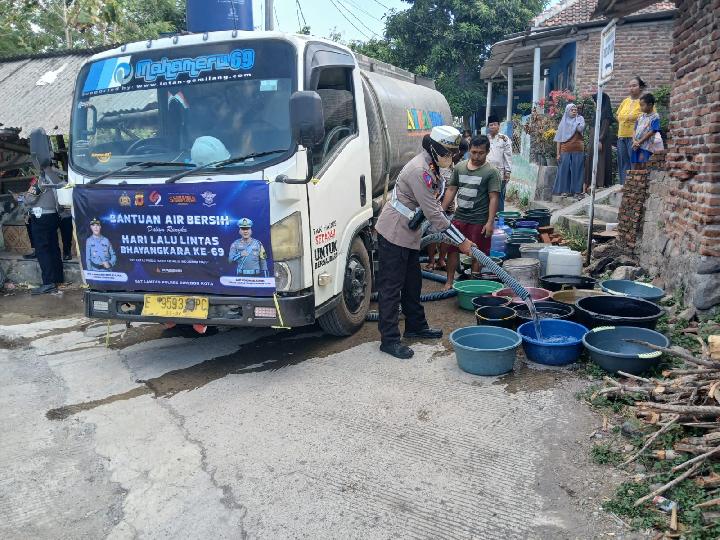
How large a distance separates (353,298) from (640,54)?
11705 millimetres

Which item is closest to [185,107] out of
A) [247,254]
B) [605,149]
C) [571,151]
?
[247,254]

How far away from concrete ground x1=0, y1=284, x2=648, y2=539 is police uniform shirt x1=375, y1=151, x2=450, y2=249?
41.6 inches

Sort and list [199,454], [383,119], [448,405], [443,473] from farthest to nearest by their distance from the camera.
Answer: [383,119], [448,405], [199,454], [443,473]

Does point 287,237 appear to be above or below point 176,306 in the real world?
above

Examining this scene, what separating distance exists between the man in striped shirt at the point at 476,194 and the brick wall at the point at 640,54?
895 centimetres

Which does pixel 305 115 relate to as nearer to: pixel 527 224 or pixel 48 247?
pixel 527 224

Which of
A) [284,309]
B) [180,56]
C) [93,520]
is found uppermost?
[180,56]

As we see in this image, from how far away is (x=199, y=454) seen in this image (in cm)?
353

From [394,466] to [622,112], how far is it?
27.6 ft

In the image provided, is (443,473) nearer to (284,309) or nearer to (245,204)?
(284,309)

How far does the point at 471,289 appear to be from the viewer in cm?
621

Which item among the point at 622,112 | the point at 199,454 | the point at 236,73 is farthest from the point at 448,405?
the point at 622,112

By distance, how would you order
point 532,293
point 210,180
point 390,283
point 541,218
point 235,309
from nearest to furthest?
point 210,180 < point 235,309 < point 390,283 < point 532,293 < point 541,218

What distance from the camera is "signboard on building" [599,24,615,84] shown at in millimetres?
6055
